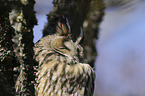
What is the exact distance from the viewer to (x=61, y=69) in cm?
143

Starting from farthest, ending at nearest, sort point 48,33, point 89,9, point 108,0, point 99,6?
point 48,33 → point 89,9 → point 99,6 → point 108,0

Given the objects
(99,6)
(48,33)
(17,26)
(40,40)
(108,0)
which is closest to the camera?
(17,26)

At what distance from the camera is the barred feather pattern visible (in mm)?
1384

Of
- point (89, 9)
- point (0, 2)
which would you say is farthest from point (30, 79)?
point (89, 9)

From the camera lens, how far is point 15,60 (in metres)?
0.75

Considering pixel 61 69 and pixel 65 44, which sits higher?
pixel 65 44

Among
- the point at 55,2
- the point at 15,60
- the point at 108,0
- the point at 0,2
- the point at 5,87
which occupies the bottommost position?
the point at 5,87

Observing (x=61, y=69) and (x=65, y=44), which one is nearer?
(x=61, y=69)

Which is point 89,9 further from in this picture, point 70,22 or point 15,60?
point 15,60

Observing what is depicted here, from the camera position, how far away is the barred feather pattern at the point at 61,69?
54.5 inches

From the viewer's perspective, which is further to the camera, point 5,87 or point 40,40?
point 40,40

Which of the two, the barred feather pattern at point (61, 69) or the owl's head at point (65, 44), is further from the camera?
the owl's head at point (65, 44)

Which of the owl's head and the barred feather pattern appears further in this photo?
the owl's head

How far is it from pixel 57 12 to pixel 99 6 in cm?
59
